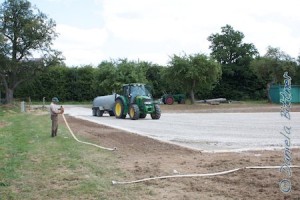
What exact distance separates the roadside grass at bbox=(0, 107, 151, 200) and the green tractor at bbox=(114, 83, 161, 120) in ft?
42.3

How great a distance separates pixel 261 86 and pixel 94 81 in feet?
78.1

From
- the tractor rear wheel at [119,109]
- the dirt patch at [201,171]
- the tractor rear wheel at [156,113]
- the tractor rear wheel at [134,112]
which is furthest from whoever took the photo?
the tractor rear wheel at [119,109]

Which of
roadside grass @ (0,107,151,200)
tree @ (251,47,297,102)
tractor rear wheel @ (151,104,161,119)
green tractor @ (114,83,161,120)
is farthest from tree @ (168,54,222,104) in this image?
roadside grass @ (0,107,151,200)

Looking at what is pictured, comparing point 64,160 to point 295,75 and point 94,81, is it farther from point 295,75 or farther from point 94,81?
point 295,75

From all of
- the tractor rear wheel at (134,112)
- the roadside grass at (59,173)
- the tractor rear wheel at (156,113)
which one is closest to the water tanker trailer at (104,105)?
the tractor rear wheel at (134,112)

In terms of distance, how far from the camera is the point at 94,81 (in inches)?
2067

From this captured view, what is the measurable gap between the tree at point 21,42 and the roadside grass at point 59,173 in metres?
36.5

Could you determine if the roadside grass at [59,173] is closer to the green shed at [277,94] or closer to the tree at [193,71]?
the tree at [193,71]

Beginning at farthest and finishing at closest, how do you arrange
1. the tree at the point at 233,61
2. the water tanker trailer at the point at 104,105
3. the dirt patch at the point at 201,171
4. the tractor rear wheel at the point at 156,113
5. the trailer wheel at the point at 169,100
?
the tree at the point at 233,61, the trailer wheel at the point at 169,100, the water tanker trailer at the point at 104,105, the tractor rear wheel at the point at 156,113, the dirt patch at the point at 201,171

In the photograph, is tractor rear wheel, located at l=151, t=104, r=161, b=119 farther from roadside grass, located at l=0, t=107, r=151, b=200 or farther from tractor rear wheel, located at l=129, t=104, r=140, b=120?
roadside grass, located at l=0, t=107, r=151, b=200

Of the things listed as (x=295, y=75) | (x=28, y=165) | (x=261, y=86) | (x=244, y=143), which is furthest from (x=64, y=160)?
(x=261, y=86)

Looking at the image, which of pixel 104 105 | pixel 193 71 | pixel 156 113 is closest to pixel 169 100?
pixel 193 71

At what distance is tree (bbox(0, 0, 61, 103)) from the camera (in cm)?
4725

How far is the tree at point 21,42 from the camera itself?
47.2 metres
